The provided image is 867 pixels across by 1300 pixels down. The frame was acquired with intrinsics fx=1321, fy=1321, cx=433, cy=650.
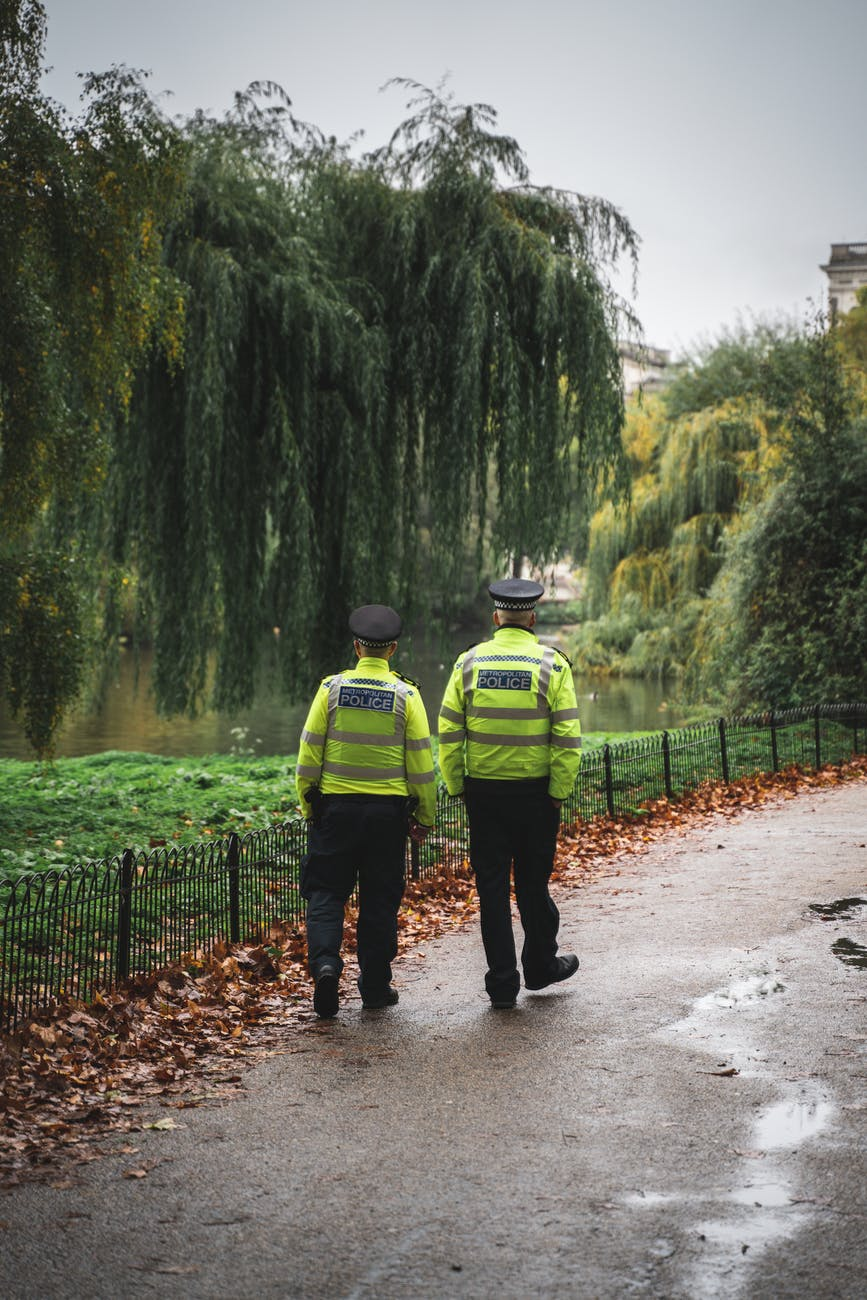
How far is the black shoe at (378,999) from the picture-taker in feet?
21.2

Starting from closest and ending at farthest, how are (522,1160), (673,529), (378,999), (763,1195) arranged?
(763,1195) < (522,1160) < (378,999) < (673,529)

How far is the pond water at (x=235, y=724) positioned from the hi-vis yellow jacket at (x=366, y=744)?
14818 millimetres

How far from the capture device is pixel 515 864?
6574mm

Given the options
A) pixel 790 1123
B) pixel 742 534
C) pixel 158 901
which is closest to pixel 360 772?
pixel 158 901

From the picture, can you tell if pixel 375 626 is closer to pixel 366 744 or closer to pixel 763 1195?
pixel 366 744

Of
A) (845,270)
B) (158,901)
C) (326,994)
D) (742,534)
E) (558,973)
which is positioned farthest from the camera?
(845,270)

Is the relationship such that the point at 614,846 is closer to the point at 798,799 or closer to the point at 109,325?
the point at 798,799

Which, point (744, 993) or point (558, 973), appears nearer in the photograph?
point (744, 993)

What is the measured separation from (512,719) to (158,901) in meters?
2.60

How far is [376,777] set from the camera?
638 cm

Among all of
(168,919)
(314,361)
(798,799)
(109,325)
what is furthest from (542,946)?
(314,361)

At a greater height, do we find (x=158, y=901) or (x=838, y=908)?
(x=158, y=901)

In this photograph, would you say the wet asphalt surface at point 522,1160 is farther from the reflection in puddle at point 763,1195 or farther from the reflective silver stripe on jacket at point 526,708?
the reflective silver stripe on jacket at point 526,708

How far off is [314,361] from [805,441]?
9344mm
